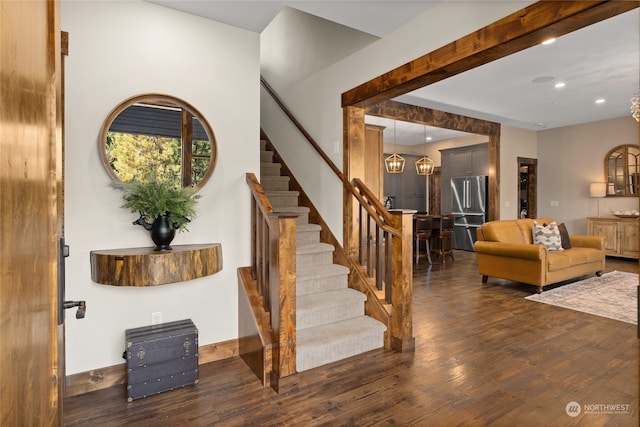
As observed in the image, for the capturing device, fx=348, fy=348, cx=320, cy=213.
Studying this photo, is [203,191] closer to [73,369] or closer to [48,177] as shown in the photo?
[73,369]

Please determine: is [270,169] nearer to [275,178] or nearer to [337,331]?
[275,178]

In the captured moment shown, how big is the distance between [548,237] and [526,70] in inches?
96.6

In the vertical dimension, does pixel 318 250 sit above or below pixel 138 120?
below

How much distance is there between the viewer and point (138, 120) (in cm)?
255

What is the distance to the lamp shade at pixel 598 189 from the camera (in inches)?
286

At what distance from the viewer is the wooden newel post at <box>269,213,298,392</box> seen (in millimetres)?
2320

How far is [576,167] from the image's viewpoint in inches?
311

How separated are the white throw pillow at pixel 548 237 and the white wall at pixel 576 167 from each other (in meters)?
3.15

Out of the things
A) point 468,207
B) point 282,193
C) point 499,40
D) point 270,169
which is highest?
point 499,40

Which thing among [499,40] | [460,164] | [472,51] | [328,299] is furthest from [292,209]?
[460,164]

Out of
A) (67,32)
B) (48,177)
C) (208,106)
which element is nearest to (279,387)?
(48,177)

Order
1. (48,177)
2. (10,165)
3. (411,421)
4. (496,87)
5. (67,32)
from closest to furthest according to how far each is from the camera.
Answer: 1. (10,165)
2. (48,177)
3. (411,421)
4. (67,32)
5. (496,87)

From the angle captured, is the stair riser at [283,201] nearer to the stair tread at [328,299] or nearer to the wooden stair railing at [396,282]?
the wooden stair railing at [396,282]

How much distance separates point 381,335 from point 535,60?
→ 3.76 metres
